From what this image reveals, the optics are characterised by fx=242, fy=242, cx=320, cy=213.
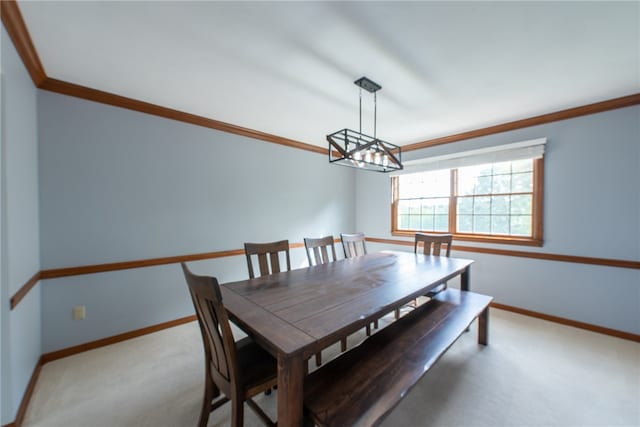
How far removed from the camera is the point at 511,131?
317cm

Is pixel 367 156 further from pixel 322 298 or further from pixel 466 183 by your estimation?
pixel 466 183

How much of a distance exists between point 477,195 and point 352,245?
2.06 metres

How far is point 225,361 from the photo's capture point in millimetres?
1219

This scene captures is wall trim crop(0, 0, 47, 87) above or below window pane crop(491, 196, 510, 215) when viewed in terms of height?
above

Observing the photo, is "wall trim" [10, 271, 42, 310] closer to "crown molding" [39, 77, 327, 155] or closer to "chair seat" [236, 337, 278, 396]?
"chair seat" [236, 337, 278, 396]

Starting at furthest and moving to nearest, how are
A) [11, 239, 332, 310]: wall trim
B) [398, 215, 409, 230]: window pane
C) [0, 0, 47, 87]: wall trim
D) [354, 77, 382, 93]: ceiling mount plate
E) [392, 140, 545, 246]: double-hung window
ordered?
[398, 215, 409, 230]: window pane < [392, 140, 545, 246]: double-hung window < [354, 77, 382, 93]: ceiling mount plate < [11, 239, 332, 310]: wall trim < [0, 0, 47, 87]: wall trim

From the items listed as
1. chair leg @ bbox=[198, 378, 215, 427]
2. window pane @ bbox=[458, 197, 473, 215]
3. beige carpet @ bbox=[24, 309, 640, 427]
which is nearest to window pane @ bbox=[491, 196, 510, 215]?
window pane @ bbox=[458, 197, 473, 215]

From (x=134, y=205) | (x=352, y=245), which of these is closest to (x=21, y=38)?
(x=134, y=205)

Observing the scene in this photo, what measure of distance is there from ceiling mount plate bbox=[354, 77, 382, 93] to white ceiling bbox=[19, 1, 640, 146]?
5 cm

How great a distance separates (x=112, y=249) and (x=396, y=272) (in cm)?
277

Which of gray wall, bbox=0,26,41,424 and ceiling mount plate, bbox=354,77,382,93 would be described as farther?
ceiling mount plate, bbox=354,77,382,93

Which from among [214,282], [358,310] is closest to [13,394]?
[214,282]

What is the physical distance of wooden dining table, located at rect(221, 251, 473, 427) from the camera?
3.40ft

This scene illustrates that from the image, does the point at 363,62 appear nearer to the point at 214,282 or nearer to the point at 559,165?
the point at 214,282
